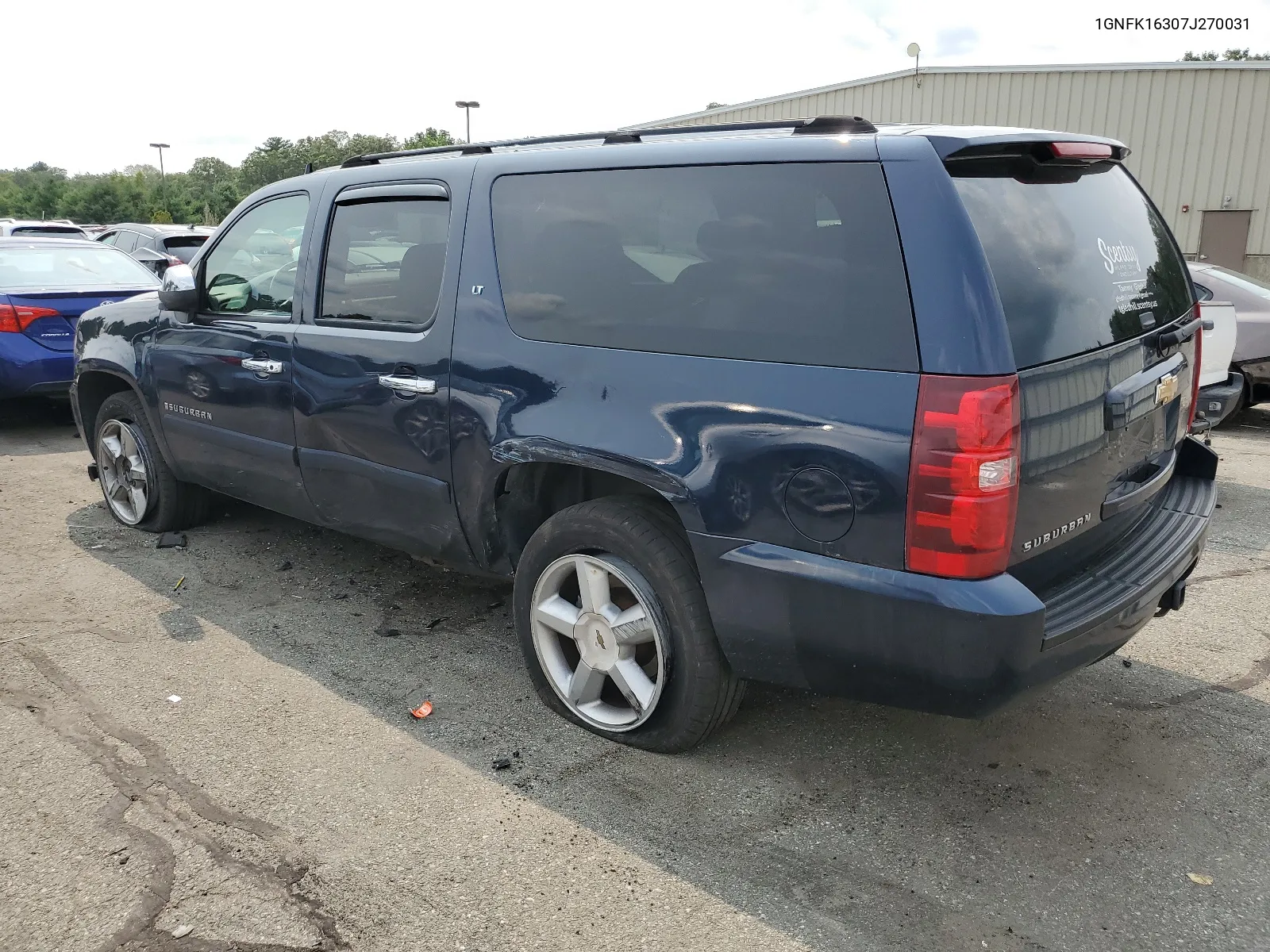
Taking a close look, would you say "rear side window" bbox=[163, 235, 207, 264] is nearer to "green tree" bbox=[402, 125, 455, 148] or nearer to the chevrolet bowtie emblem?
the chevrolet bowtie emblem

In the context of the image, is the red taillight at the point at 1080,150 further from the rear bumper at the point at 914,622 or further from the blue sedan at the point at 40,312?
the blue sedan at the point at 40,312

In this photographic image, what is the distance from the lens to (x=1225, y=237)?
18.2 meters

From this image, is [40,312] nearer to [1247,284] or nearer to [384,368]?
[384,368]

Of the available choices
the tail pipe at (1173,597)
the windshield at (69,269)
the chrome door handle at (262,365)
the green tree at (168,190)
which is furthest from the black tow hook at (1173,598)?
the green tree at (168,190)

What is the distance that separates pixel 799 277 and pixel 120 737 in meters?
2.68

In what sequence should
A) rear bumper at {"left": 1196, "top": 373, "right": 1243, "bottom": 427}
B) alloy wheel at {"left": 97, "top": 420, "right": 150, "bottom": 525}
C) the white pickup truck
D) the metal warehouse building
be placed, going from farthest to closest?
the metal warehouse building, rear bumper at {"left": 1196, "top": 373, "right": 1243, "bottom": 427}, the white pickup truck, alloy wheel at {"left": 97, "top": 420, "right": 150, "bottom": 525}

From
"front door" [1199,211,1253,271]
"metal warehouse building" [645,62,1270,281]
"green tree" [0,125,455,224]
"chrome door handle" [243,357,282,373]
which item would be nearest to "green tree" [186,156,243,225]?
"green tree" [0,125,455,224]

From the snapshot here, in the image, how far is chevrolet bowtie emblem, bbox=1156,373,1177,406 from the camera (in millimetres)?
3145

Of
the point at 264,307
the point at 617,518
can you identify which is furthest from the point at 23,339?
the point at 617,518

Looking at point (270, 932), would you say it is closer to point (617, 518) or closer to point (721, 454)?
point (617, 518)

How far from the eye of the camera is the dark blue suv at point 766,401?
8.22ft

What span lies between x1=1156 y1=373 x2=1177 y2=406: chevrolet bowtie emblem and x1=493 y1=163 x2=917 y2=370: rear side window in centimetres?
115

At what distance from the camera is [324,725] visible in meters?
3.49

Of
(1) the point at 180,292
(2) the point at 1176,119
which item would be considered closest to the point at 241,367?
(1) the point at 180,292
